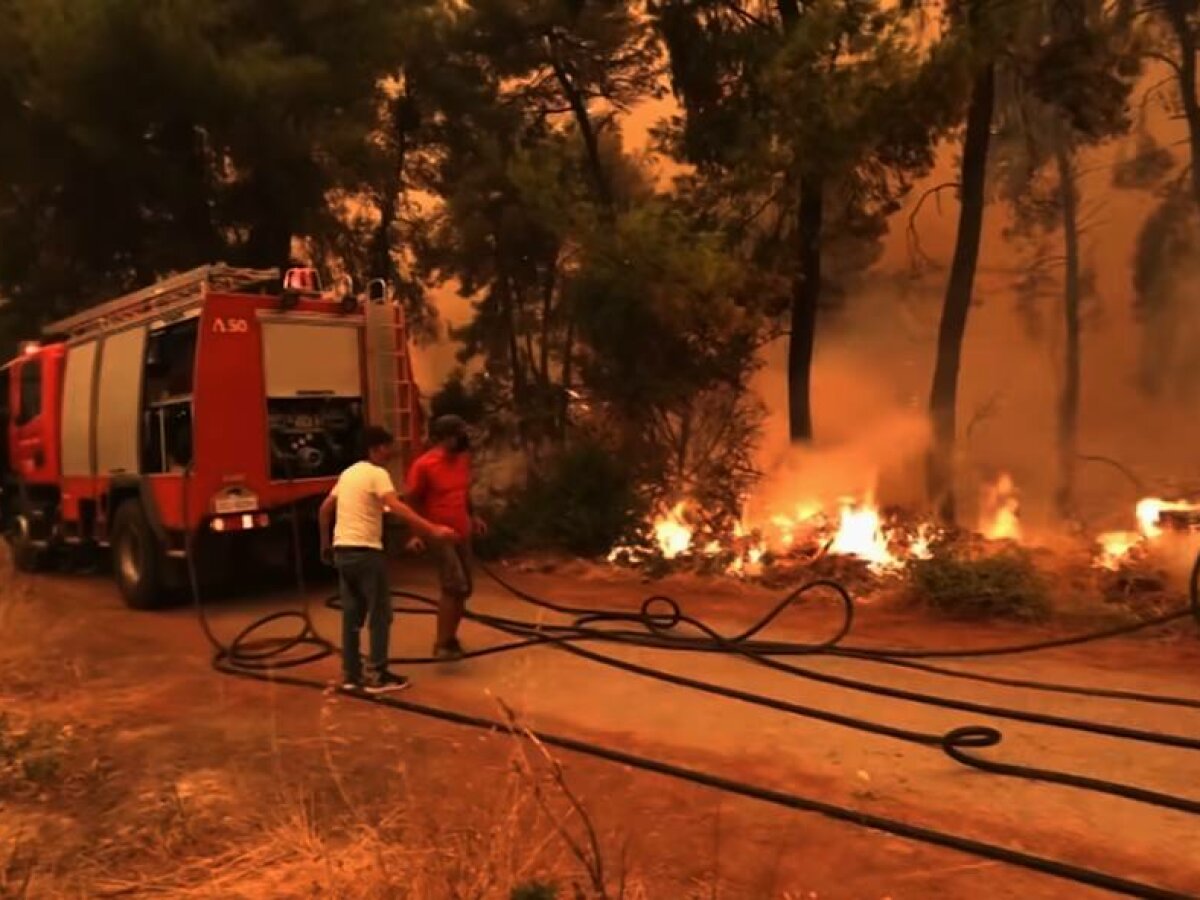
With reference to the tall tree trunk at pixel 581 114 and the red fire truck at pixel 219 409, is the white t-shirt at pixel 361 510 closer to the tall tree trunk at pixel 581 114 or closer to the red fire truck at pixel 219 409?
the red fire truck at pixel 219 409

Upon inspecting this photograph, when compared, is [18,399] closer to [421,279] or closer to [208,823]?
[421,279]

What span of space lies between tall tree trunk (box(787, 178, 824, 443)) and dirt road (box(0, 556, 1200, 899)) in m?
6.82

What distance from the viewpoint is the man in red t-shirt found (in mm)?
7824

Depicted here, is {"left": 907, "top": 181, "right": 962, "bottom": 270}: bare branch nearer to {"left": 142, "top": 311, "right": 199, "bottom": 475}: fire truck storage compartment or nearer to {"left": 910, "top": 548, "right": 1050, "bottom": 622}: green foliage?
{"left": 910, "top": 548, "right": 1050, "bottom": 622}: green foliage

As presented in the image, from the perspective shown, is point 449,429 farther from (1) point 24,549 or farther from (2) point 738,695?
(1) point 24,549

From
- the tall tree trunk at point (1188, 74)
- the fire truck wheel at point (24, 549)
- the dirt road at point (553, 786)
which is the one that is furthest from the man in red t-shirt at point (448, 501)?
the tall tree trunk at point (1188, 74)

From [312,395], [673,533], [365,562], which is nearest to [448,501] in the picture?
[365,562]

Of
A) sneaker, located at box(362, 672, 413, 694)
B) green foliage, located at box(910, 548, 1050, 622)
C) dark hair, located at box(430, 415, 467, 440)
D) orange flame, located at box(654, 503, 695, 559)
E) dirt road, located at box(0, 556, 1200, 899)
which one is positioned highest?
dark hair, located at box(430, 415, 467, 440)

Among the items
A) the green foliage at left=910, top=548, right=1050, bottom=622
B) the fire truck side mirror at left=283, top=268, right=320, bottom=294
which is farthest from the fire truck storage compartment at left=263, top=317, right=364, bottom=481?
the green foliage at left=910, top=548, right=1050, bottom=622

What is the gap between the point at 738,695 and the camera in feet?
22.1

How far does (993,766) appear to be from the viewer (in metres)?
5.27

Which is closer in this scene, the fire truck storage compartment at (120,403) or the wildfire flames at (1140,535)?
the wildfire flames at (1140,535)

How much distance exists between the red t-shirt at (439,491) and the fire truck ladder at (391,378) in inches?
Result: 141

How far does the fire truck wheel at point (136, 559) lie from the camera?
35.7 ft
